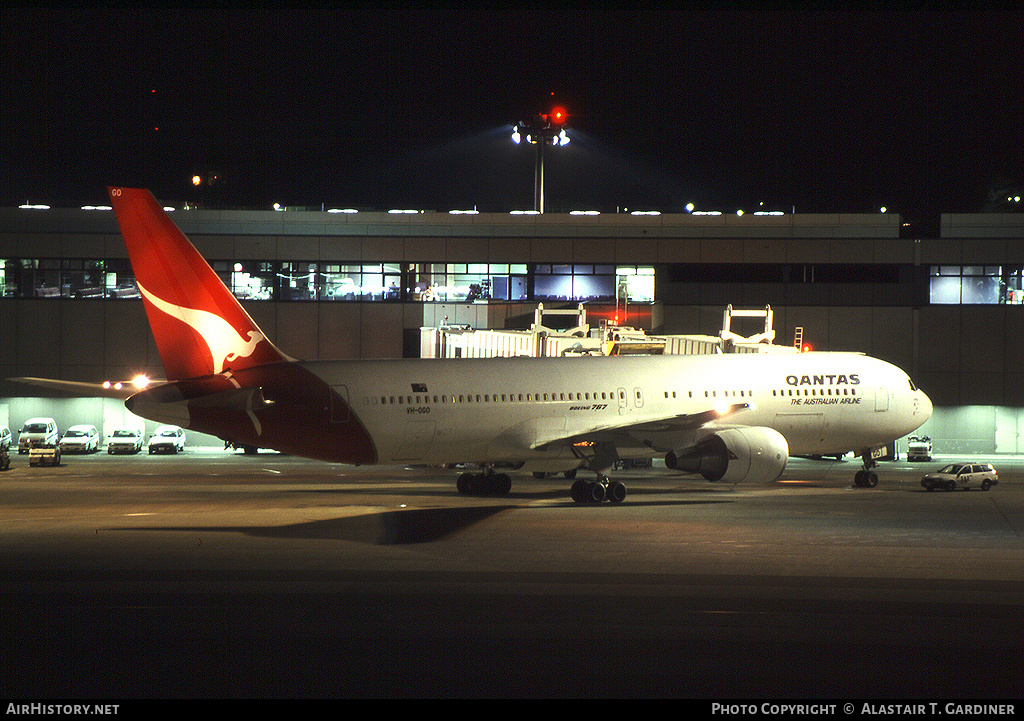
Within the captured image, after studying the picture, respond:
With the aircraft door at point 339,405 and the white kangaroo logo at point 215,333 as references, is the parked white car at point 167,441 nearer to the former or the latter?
the white kangaroo logo at point 215,333

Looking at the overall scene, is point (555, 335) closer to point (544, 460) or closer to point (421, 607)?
point (544, 460)

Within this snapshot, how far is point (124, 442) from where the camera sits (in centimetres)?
5722

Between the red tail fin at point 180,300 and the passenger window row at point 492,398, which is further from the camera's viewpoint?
the passenger window row at point 492,398

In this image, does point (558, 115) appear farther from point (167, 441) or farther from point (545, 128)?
point (167, 441)

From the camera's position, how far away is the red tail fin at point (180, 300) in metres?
29.8

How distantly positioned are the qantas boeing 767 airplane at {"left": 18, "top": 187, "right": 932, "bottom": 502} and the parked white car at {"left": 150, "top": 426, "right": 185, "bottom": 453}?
27655 mm

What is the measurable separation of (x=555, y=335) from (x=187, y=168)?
Answer: 7758 cm

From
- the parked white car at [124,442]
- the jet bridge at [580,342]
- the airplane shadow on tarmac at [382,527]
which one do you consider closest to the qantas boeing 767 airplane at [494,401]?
the airplane shadow on tarmac at [382,527]

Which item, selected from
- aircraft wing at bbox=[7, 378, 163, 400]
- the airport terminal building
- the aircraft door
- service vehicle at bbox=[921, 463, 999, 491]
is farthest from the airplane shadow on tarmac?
the airport terminal building

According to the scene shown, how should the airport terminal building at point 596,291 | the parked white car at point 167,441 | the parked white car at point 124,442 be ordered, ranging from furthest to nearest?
the airport terminal building at point 596,291 → the parked white car at point 167,441 → the parked white car at point 124,442

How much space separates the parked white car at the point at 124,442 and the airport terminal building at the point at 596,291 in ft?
13.3

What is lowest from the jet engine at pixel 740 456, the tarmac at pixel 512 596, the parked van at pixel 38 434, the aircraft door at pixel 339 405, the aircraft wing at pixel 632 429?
the parked van at pixel 38 434

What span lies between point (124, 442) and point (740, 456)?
36.7m

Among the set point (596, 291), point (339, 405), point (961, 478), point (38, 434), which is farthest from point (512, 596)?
point (596, 291)
